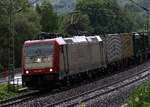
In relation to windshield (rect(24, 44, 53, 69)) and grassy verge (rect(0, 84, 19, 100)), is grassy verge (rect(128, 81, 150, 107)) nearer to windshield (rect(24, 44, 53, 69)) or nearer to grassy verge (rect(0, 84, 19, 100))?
windshield (rect(24, 44, 53, 69))

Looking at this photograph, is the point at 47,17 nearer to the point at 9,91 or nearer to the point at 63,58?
the point at 9,91

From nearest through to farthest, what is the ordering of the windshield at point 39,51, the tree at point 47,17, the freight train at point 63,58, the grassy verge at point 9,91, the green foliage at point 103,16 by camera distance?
the freight train at point 63,58, the windshield at point 39,51, the grassy verge at point 9,91, the tree at point 47,17, the green foliage at point 103,16

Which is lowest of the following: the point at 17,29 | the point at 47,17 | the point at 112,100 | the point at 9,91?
the point at 9,91

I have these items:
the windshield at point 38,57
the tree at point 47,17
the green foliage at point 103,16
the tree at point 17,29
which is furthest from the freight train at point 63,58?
the green foliage at point 103,16

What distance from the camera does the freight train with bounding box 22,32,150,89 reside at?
29469 mm

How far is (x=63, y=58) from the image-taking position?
30281 millimetres

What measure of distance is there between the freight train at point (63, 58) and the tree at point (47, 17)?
52.2 meters

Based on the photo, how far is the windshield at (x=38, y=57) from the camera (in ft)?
96.8

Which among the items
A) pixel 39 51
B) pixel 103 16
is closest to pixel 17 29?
pixel 103 16

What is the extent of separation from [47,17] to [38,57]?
2671 inches

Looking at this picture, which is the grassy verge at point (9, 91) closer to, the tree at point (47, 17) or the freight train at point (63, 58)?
the freight train at point (63, 58)

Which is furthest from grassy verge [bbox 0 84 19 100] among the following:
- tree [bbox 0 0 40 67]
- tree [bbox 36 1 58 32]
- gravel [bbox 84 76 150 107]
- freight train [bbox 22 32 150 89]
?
tree [bbox 36 1 58 32]

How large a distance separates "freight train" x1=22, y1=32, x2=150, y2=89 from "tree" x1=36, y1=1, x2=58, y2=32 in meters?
52.2

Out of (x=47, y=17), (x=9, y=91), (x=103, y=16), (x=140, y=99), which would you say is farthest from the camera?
(x=103, y=16)
